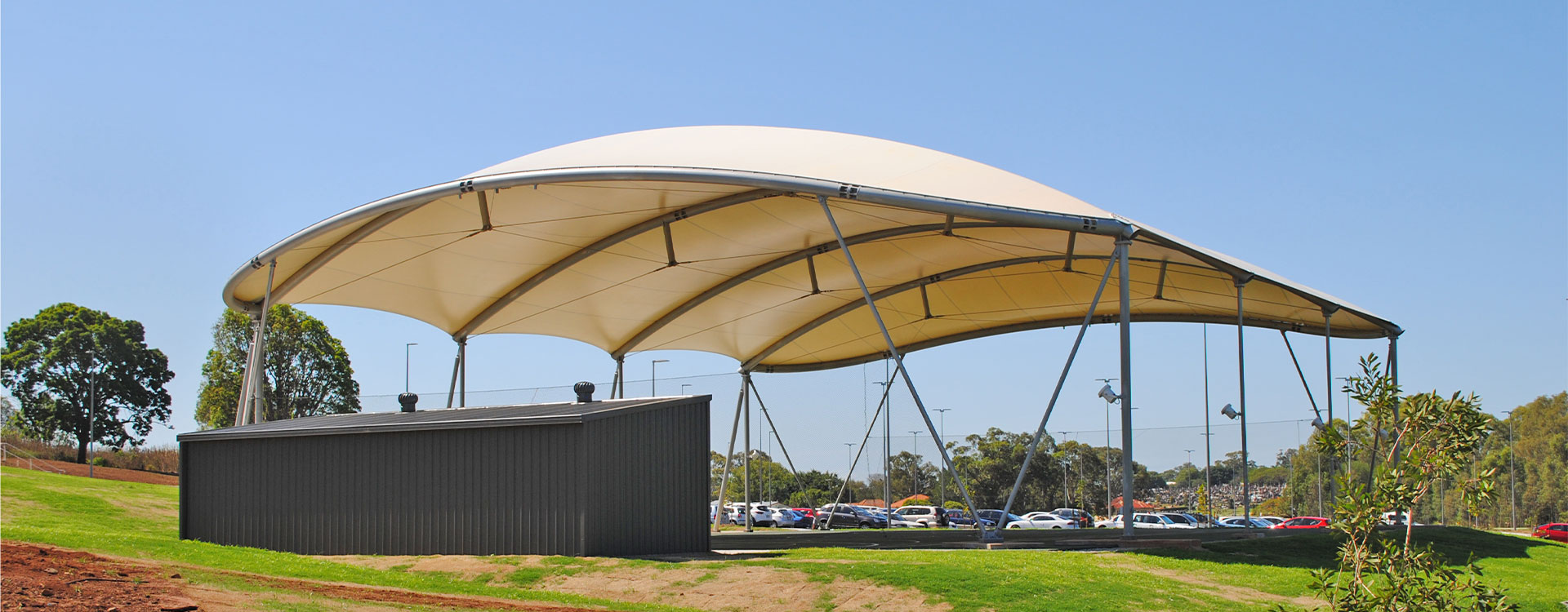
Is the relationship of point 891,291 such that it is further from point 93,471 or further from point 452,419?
point 93,471

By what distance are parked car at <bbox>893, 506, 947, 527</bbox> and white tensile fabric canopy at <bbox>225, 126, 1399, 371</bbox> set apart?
544 inches

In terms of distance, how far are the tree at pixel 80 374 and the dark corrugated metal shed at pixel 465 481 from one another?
2038 inches

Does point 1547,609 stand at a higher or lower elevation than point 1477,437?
lower

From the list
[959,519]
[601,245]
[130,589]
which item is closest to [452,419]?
[601,245]

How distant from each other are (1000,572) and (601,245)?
1335 centimetres

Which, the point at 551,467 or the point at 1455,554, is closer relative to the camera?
the point at 551,467

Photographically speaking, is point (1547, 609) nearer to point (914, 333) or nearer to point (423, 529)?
point (423, 529)

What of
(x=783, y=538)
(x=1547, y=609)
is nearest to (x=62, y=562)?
(x=783, y=538)

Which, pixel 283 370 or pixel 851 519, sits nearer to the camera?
pixel 851 519

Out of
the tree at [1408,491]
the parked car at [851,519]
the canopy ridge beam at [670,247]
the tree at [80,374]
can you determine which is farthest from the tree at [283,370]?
the tree at [1408,491]

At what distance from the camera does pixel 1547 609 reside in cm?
1588

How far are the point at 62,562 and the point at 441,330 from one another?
59.1 ft

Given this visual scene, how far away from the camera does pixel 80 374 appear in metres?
69.8

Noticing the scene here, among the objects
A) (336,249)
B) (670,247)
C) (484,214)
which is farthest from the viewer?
(670,247)
